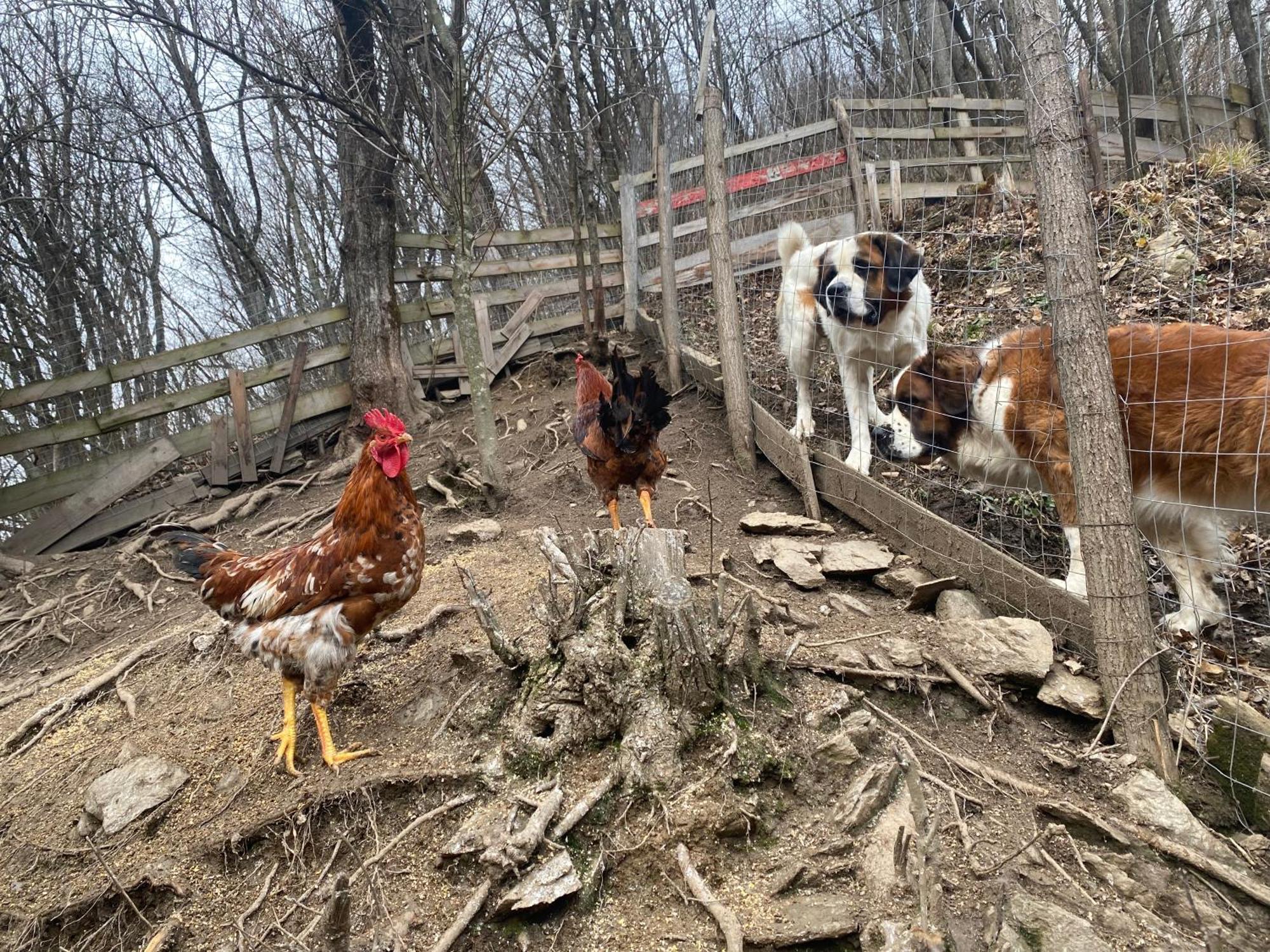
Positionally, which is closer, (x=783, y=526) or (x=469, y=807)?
(x=469, y=807)

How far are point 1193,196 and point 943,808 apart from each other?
283 inches

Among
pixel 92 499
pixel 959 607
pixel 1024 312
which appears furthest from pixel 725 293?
pixel 92 499

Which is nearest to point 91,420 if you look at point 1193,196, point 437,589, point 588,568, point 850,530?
point 437,589

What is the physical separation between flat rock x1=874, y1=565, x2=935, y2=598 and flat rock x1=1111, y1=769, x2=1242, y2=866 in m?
1.72

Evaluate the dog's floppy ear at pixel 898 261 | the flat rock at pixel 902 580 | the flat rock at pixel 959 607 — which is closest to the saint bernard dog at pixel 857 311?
the dog's floppy ear at pixel 898 261

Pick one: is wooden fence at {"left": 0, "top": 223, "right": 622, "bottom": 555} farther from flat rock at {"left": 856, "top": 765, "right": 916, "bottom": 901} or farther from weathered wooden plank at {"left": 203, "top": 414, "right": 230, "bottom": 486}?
flat rock at {"left": 856, "top": 765, "right": 916, "bottom": 901}

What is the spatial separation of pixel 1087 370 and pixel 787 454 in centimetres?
310

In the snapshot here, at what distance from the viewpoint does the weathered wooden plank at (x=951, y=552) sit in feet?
11.8

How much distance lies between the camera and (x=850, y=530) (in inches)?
207

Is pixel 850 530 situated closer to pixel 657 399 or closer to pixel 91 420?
pixel 657 399

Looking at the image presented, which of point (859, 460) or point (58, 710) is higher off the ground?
point (859, 460)

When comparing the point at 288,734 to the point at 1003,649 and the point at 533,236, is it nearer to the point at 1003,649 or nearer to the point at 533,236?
the point at 1003,649

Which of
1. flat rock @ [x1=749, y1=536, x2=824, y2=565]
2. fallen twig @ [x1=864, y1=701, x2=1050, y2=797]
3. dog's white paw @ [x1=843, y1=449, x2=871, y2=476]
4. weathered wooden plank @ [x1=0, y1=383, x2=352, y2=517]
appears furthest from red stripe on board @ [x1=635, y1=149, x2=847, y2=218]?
fallen twig @ [x1=864, y1=701, x2=1050, y2=797]

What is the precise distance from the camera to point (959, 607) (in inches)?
152
